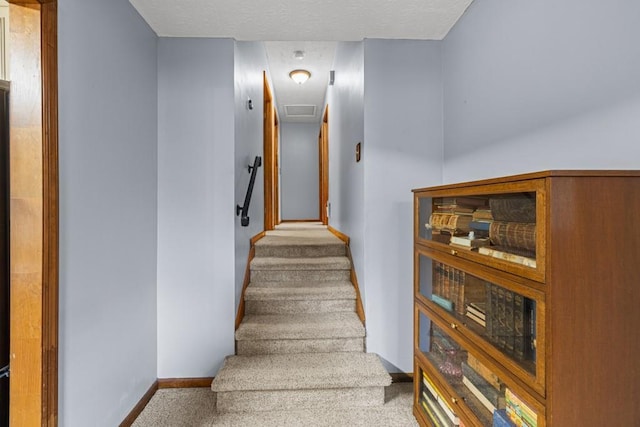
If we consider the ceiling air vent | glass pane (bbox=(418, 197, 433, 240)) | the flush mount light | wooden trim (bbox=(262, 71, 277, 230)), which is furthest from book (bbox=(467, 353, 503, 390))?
the ceiling air vent

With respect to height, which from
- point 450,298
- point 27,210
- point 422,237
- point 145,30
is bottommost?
point 450,298

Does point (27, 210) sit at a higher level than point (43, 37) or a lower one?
lower

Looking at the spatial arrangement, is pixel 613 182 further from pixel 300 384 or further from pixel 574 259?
pixel 300 384

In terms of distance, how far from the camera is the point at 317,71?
4.38 meters

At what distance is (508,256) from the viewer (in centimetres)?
117

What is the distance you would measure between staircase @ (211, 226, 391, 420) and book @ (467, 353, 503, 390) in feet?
2.43

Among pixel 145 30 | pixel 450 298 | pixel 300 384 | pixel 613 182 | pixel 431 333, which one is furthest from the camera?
pixel 145 30

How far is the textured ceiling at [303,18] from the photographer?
194cm

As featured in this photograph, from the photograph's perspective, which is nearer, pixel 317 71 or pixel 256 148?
pixel 256 148

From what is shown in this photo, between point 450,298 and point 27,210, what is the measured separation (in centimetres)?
178

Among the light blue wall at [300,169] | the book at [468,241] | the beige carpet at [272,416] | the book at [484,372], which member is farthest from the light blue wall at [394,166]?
the light blue wall at [300,169]

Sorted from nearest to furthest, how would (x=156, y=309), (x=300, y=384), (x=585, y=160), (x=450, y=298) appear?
(x=585, y=160) → (x=450, y=298) → (x=300, y=384) → (x=156, y=309)

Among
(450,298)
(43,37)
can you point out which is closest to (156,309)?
(43,37)

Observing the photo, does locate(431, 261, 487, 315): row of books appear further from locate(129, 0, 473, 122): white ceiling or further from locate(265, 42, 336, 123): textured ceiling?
locate(265, 42, 336, 123): textured ceiling
